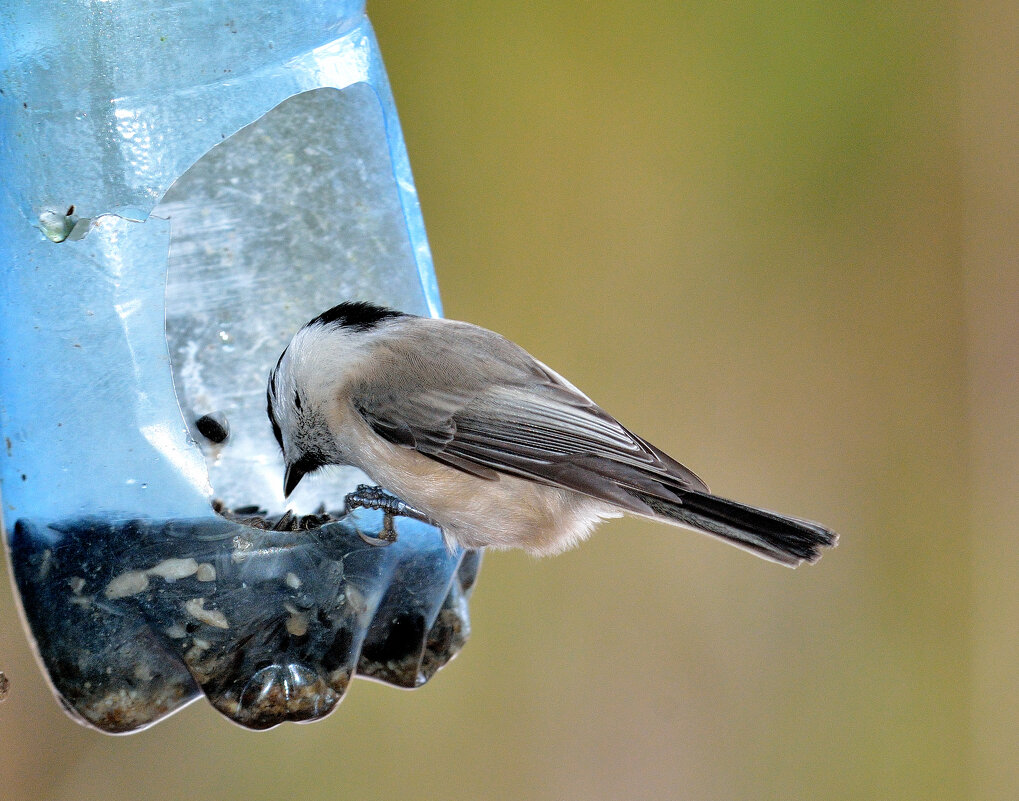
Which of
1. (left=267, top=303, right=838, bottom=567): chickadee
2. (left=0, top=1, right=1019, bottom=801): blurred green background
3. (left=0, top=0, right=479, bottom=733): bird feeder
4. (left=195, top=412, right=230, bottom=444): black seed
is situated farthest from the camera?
(left=0, top=1, right=1019, bottom=801): blurred green background

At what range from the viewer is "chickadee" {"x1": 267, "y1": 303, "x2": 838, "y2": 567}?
1.50 m

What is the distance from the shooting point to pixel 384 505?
1.55 m

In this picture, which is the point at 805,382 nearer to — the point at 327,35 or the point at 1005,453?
the point at 1005,453

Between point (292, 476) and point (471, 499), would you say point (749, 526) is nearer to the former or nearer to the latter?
point (471, 499)

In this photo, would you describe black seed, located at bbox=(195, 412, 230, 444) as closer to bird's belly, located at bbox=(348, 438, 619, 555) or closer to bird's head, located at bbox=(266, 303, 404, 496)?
bird's head, located at bbox=(266, 303, 404, 496)

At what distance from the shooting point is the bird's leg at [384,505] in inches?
60.7

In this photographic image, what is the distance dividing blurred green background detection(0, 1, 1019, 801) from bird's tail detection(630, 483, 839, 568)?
1.52 meters

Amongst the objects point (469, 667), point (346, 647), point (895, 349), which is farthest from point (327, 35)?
point (895, 349)

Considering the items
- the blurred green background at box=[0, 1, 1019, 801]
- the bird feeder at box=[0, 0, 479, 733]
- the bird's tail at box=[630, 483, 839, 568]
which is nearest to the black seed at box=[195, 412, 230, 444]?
the bird feeder at box=[0, 0, 479, 733]

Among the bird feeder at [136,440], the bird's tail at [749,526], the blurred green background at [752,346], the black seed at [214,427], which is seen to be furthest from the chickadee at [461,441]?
the blurred green background at [752,346]

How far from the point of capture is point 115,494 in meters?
1.39

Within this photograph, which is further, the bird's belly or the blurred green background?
the blurred green background

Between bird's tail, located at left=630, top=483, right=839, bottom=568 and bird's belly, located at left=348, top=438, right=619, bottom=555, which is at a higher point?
bird's belly, located at left=348, top=438, right=619, bottom=555

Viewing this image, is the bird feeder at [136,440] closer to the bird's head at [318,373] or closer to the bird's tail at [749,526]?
the bird's head at [318,373]
